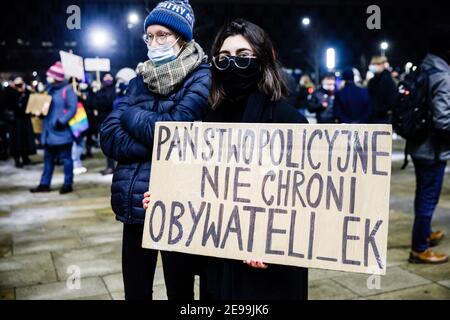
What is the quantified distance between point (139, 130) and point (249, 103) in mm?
567

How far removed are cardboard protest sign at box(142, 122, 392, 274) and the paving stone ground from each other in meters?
2.03

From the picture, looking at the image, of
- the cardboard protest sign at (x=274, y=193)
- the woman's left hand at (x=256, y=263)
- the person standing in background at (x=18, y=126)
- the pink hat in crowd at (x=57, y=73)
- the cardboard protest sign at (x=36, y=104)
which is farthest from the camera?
the person standing in background at (x=18, y=126)

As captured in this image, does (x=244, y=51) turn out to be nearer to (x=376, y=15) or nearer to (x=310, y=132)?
(x=310, y=132)

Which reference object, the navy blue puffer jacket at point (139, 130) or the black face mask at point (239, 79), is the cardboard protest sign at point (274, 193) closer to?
the navy blue puffer jacket at point (139, 130)

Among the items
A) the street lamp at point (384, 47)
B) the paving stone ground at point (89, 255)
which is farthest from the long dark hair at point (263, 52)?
the street lamp at point (384, 47)

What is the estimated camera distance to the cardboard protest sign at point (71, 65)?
896cm

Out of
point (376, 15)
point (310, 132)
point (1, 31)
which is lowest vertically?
point (310, 132)

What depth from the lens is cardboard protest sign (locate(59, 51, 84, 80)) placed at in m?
8.96

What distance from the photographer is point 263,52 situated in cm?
245

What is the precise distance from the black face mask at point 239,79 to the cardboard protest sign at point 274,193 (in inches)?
11.2

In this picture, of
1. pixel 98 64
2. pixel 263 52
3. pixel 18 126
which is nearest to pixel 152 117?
pixel 263 52
